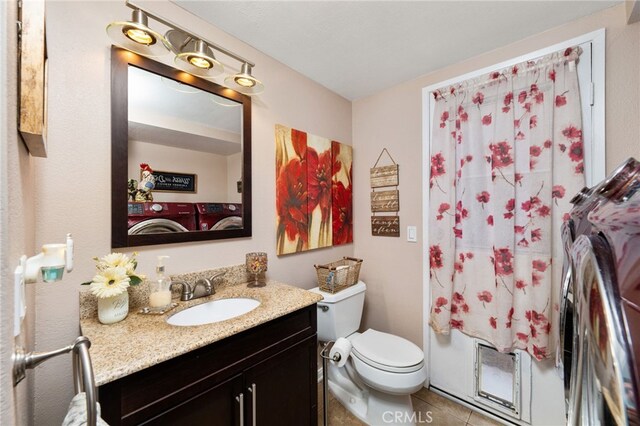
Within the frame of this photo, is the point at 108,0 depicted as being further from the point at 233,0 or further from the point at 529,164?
the point at 529,164

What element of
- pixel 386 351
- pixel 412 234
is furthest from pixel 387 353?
pixel 412 234

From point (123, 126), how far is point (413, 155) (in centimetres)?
178

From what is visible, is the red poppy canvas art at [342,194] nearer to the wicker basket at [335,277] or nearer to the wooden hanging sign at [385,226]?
the wooden hanging sign at [385,226]

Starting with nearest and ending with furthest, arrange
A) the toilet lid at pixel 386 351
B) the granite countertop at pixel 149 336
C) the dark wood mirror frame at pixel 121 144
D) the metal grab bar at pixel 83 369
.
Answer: the metal grab bar at pixel 83 369, the granite countertop at pixel 149 336, the dark wood mirror frame at pixel 121 144, the toilet lid at pixel 386 351

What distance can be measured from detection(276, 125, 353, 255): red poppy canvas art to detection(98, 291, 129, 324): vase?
0.88m

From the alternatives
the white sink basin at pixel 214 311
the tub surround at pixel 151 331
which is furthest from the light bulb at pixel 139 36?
the white sink basin at pixel 214 311

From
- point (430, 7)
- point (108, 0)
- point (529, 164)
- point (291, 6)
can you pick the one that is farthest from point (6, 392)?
point (529, 164)

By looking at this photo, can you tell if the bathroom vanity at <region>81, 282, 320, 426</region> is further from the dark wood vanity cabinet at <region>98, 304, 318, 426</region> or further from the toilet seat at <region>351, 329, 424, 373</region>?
the toilet seat at <region>351, 329, 424, 373</region>

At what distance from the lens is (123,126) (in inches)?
44.4

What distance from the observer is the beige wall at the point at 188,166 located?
118cm

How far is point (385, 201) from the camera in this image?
2.13 meters

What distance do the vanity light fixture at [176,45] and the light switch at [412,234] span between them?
142 cm

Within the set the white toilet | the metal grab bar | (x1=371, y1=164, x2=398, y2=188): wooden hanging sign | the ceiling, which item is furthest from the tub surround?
the ceiling

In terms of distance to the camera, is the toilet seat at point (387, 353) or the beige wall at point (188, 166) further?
the toilet seat at point (387, 353)
